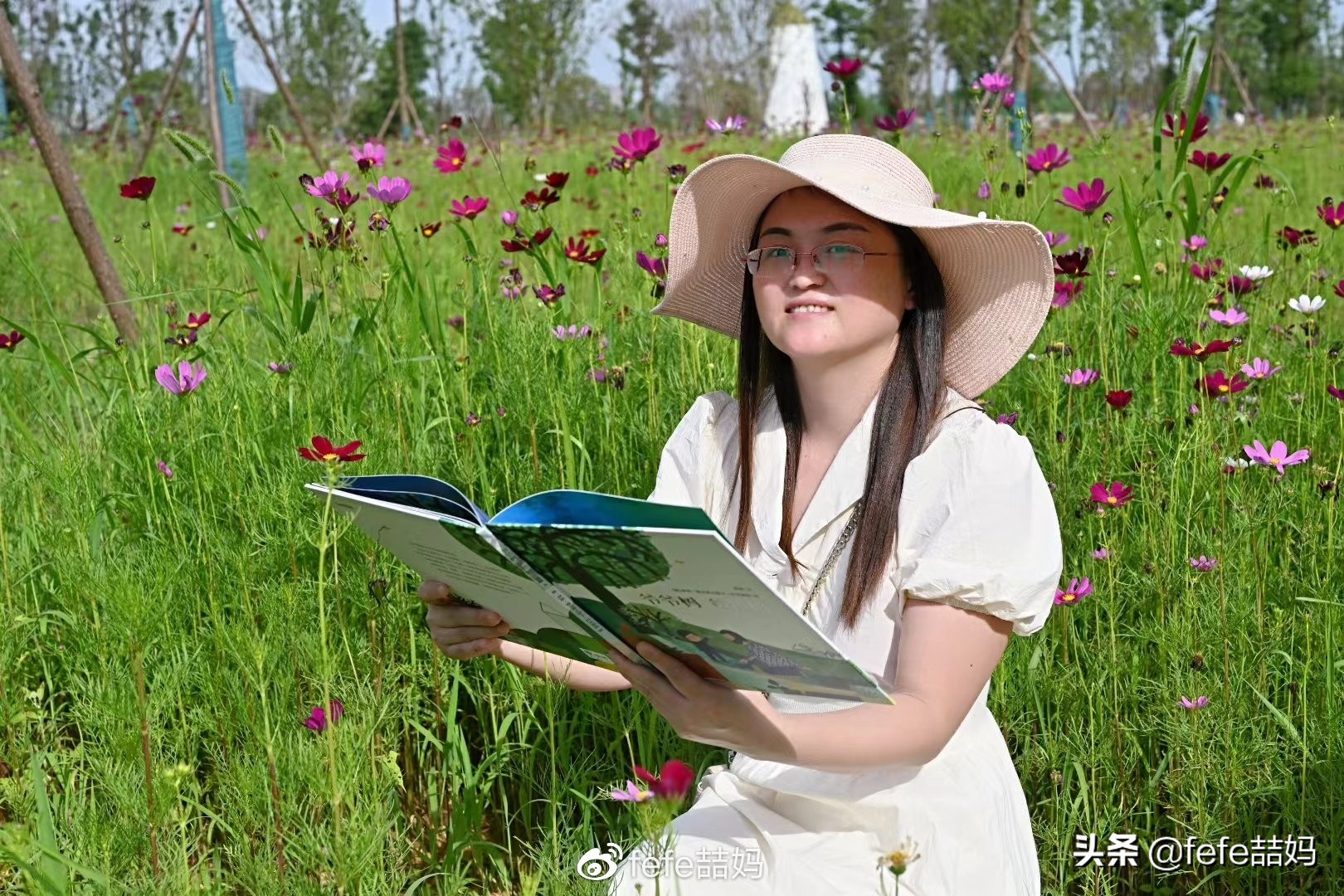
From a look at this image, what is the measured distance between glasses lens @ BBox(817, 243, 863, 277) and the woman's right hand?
46 cm

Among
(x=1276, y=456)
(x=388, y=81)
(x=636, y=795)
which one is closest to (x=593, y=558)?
(x=636, y=795)

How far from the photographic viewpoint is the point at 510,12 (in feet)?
43.8

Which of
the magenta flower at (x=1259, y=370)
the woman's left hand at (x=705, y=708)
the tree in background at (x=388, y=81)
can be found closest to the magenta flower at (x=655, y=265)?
the magenta flower at (x=1259, y=370)

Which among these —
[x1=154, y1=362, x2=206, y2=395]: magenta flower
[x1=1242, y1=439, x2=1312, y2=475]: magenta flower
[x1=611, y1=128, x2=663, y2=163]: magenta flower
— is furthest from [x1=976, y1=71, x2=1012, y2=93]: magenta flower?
[x1=154, y1=362, x2=206, y2=395]: magenta flower

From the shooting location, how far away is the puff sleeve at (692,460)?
4.89ft

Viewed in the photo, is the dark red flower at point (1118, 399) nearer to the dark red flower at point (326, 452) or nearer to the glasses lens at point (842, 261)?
the glasses lens at point (842, 261)

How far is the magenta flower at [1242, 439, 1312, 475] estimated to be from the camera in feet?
5.44

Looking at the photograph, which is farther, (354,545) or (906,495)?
(354,545)

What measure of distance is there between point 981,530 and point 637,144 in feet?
3.91

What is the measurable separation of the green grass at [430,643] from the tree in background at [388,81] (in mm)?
14677

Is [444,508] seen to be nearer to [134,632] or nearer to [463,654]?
[463,654]

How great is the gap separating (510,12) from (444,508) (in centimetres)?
1311

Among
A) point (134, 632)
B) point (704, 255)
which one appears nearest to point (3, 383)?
point (134, 632)

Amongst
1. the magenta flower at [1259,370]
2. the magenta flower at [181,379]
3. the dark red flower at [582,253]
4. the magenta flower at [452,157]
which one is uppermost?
the magenta flower at [452,157]
